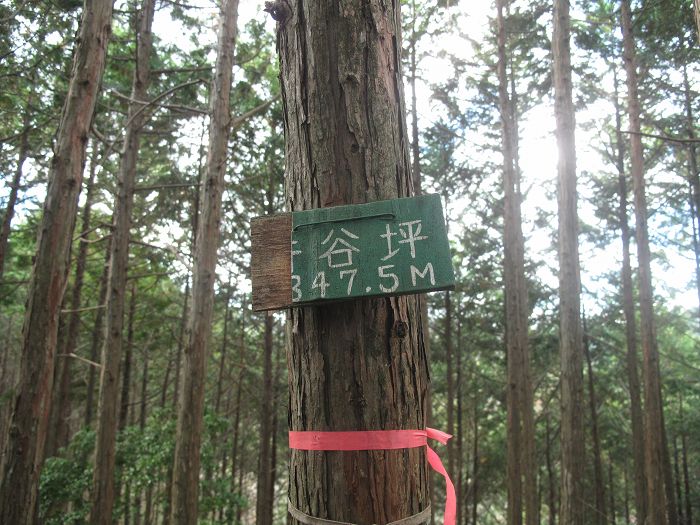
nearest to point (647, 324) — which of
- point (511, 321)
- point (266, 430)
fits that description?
point (511, 321)

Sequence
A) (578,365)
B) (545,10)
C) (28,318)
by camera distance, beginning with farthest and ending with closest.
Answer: (545,10) < (578,365) < (28,318)

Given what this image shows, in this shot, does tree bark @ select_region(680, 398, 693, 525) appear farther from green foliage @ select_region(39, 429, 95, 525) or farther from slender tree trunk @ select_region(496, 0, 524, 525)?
green foliage @ select_region(39, 429, 95, 525)

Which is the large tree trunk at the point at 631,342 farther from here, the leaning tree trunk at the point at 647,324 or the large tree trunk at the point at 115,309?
the large tree trunk at the point at 115,309

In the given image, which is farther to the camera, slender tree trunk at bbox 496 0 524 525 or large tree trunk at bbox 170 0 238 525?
slender tree trunk at bbox 496 0 524 525

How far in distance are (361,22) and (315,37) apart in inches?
6.3

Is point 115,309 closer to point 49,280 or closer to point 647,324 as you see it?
point 49,280

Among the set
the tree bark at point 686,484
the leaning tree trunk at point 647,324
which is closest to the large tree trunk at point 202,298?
the leaning tree trunk at point 647,324

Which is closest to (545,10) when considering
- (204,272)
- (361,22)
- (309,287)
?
(204,272)

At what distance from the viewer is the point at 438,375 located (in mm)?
18078

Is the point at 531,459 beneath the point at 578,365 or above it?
beneath

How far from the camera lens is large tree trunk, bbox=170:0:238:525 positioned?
19.0 ft

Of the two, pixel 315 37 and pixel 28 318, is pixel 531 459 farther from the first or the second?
pixel 315 37

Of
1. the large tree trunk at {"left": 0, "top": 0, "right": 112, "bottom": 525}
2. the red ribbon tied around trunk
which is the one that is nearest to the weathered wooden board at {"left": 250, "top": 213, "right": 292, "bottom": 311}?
the red ribbon tied around trunk

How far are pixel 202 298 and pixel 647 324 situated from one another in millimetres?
8748
